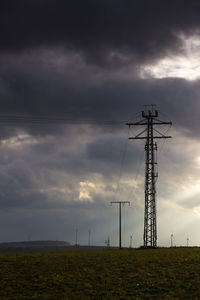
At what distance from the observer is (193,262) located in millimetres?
48000

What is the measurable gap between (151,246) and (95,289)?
101ft

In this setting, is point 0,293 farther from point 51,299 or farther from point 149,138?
point 149,138

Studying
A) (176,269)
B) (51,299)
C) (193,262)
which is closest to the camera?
(51,299)

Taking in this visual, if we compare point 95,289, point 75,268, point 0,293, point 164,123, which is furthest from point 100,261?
point 164,123

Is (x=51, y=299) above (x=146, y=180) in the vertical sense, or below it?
below

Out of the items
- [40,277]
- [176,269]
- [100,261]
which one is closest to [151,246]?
[100,261]

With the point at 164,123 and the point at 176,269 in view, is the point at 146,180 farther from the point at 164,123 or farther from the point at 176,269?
the point at 176,269

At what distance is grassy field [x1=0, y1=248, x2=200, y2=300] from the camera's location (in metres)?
34.3

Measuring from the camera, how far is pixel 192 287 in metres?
→ 35.7

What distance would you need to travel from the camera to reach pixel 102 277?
40125 mm

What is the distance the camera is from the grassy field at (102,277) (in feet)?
112

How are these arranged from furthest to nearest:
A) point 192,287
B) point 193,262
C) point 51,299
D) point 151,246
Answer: point 151,246 → point 193,262 → point 192,287 → point 51,299

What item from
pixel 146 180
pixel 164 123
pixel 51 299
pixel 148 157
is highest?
pixel 164 123

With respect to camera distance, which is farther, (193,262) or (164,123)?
(164,123)
